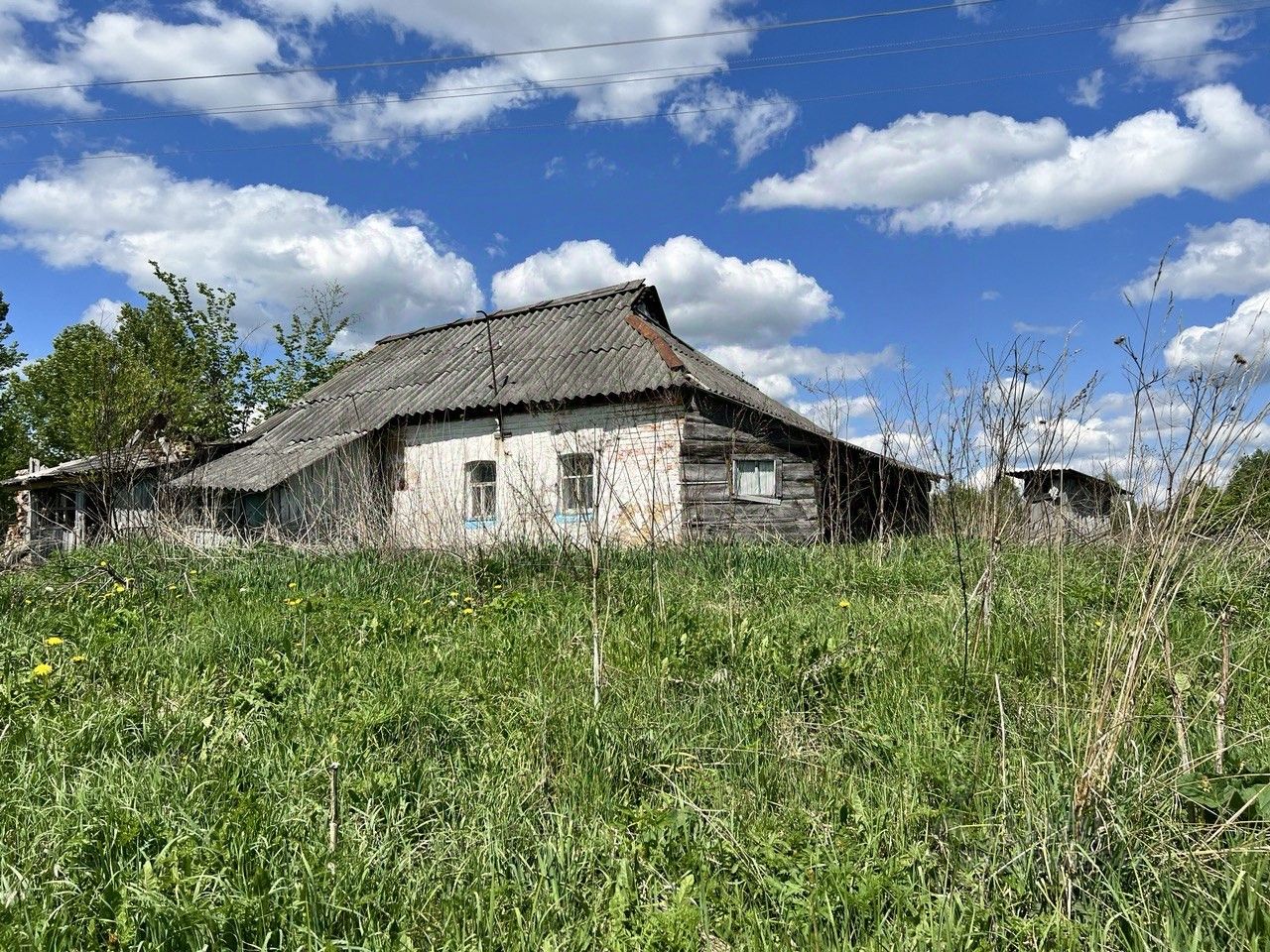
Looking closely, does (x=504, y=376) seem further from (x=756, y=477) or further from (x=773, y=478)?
(x=773, y=478)

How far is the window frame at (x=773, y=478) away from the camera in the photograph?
12.6 metres

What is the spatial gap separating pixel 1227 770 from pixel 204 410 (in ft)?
90.6

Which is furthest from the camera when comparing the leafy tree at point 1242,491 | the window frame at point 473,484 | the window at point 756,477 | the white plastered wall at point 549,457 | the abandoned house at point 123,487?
the window frame at point 473,484

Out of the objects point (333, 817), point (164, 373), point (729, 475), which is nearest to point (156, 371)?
point (164, 373)

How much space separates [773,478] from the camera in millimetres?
12953

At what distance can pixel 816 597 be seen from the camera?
18.7 feet

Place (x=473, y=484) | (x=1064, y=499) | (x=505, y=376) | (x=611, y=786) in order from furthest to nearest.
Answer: (x=505, y=376), (x=473, y=484), (x=1064, y=499), (x=611, y=786)

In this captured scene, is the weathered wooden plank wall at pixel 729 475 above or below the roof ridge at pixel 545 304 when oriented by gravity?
below

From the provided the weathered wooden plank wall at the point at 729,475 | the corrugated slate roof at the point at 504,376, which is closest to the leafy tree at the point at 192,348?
the corrugated slate roof at the point at 504,376

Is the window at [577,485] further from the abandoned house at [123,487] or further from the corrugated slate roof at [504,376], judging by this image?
the abandoned house at [123,487]

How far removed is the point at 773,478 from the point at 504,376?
5.62m

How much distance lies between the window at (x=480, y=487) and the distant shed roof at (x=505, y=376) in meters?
1.07

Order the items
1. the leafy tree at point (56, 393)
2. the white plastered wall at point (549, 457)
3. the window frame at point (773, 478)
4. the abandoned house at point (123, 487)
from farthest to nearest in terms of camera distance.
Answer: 1. the leafy tree at point (56, 393)
2. the window frame at point (773, 478)
3. the white plastered wall at point (549, 457)
4. the abandoned house at point (123, 487)

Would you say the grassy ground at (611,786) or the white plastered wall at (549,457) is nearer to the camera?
the grassy ground at (611,786)
